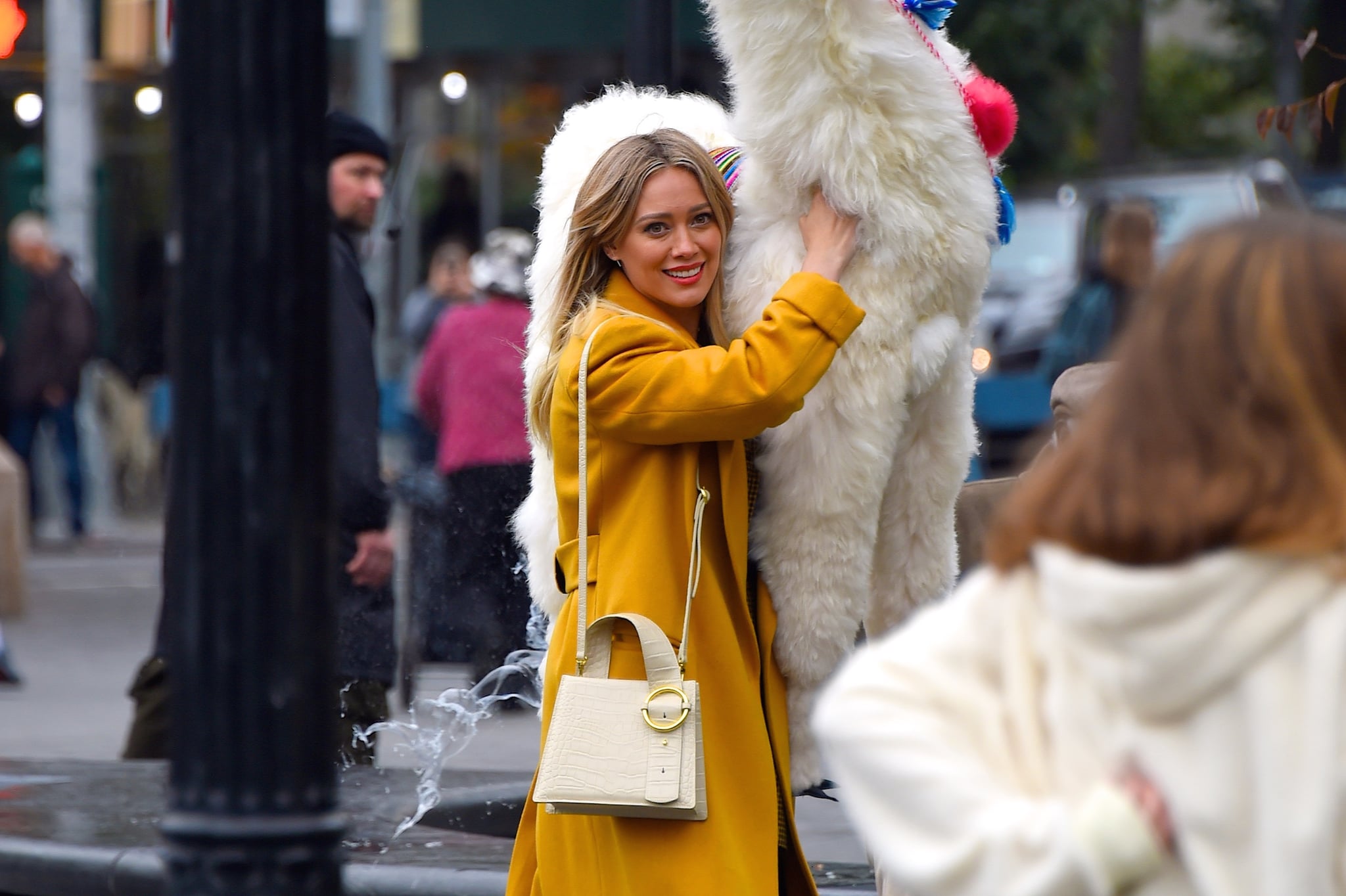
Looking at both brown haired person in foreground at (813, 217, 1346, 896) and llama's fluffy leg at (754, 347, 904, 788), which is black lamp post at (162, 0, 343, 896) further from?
llama's fluffy leg at (754, 347, 904, 788)

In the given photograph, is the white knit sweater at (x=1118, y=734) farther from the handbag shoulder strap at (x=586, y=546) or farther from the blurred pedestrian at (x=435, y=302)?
the blurred pedestrian at (x=435, y=302)

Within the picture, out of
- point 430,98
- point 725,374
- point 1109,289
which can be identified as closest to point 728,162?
point 725,374

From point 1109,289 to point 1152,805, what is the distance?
27.0 feet

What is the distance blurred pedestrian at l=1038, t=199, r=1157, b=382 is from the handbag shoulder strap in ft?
14.7

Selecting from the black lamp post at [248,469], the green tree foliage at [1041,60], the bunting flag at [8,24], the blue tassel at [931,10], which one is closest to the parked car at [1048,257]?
the green tree foliage at [1041,60]

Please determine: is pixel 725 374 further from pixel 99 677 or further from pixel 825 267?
pixel 99 677

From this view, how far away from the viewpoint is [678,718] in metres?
3.20

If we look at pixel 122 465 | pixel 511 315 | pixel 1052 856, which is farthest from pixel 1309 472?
pixel 122 465

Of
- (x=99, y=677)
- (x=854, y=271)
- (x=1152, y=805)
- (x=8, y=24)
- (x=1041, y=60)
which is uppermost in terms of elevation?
(x=1041, y=60)

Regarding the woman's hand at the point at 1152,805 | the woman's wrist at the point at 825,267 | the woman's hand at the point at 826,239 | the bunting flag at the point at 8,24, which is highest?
the bunting flag at the point at 8,24

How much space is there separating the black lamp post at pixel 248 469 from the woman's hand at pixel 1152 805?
37.2 inches

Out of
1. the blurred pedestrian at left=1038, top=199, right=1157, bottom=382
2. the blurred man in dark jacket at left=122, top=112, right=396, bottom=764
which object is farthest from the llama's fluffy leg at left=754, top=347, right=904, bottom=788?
the blurred pedestrian at left=1038, top=199, right=1157, bottom=382

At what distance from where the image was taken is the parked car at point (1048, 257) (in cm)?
1455

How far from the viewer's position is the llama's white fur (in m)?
3.32
